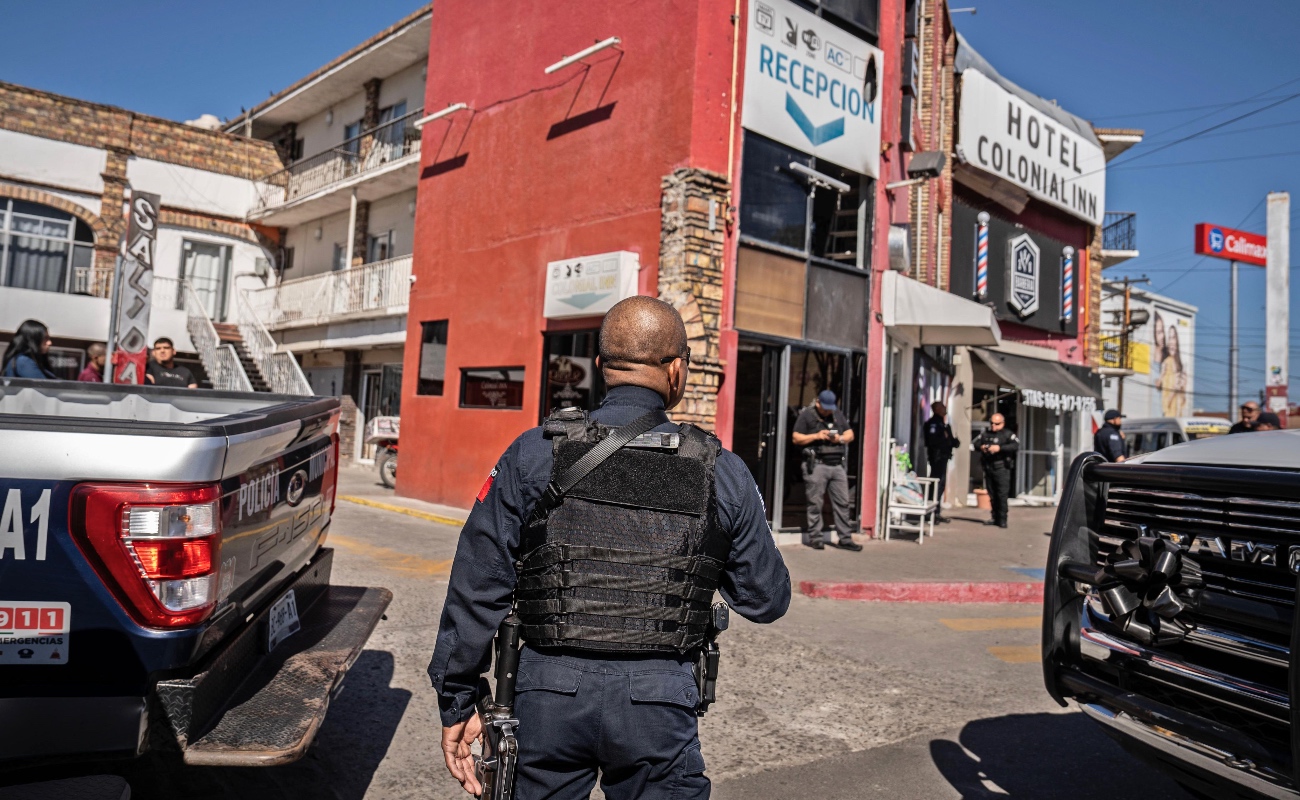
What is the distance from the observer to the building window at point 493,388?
12305mm

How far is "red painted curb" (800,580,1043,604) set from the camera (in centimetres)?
816

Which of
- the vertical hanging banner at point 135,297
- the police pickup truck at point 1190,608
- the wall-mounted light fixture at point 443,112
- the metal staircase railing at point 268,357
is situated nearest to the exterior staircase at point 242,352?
the metal staircase railing at point 268,357

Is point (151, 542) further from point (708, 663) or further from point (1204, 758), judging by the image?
point (1204, 758)

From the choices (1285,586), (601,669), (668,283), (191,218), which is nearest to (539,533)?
(601,669)

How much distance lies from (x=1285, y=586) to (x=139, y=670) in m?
3.29

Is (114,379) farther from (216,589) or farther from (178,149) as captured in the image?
(178,149)

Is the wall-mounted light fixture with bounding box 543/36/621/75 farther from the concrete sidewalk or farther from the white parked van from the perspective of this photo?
the white parked van

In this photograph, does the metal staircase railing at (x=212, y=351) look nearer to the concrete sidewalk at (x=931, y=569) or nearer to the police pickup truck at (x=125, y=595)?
the concrete sidewalk at (x=931, y=569)

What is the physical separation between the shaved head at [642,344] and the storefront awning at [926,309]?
10572 millimetres

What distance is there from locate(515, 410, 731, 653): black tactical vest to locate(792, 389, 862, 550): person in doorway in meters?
8.38

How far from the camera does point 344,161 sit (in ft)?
70.5

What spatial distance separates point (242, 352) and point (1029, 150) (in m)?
19.0

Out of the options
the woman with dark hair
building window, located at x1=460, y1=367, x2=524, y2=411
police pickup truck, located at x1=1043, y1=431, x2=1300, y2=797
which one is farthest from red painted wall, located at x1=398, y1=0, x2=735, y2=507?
police pickup truck, located at x1=1043, y1=431, x2=1300, y2=797

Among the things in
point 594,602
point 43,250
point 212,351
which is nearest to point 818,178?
point 594,602
